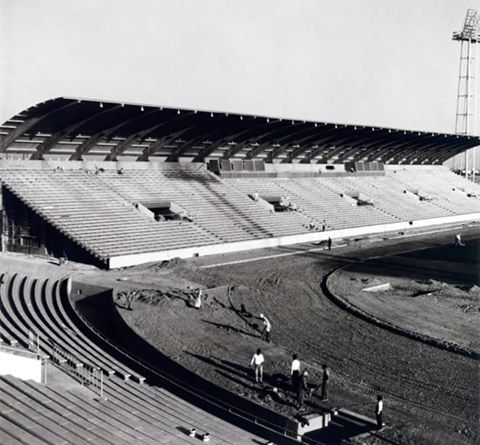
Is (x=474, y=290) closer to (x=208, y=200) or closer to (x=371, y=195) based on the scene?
(x=208, y=200)

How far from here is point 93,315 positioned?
20.2 meters

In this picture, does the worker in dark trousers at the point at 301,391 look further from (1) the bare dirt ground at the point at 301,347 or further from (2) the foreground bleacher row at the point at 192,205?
(2) the foreground bleacher row at the point at 192,205

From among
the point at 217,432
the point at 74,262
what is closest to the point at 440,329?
the point at 217,432

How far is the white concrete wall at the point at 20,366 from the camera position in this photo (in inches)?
469

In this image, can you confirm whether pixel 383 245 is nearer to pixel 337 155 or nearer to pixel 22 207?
pixel 337 155

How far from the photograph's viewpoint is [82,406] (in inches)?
466

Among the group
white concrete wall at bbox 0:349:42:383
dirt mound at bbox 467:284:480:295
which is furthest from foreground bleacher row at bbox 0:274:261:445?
dirt mound at bbox 467:284:480:295

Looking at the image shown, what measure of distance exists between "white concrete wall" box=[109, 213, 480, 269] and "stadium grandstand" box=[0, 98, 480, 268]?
0.26 feet

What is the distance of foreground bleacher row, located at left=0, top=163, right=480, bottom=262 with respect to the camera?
30375mm

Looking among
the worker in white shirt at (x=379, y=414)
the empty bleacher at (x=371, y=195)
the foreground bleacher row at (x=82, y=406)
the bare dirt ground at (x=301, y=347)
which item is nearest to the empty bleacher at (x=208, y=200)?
the empty bleacher at (x=371, y=195)

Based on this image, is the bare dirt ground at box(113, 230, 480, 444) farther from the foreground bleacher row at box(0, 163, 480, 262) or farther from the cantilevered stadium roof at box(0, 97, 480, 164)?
the cantilevered stadium roof at box(0, 97, 480, 164)

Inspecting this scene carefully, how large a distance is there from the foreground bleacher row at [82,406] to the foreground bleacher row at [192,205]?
10.6 meters

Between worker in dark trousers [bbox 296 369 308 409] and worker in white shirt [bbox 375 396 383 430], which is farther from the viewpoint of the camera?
worker in dark trousers [bbox 296 369 308 409]

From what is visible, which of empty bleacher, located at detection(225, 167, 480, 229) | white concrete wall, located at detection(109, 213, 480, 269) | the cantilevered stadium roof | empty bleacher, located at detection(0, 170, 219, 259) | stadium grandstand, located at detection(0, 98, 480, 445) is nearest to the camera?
stadium grandstand, located at detection(0, 98, 480, 445)
